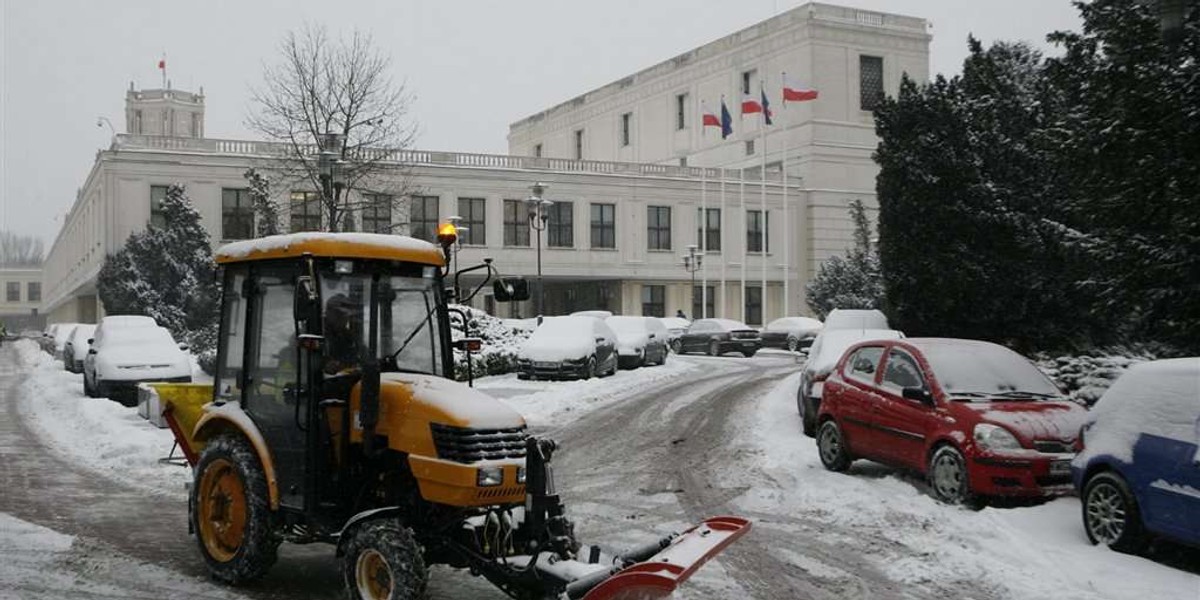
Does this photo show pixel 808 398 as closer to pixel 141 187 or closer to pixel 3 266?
pixel 141 187

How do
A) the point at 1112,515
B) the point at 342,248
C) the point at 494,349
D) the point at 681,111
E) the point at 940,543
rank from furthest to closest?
the point at 681,111, the point at 494,349, the point at 940,543, the point at 1112,515, the point at 342,248

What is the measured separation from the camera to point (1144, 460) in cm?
809

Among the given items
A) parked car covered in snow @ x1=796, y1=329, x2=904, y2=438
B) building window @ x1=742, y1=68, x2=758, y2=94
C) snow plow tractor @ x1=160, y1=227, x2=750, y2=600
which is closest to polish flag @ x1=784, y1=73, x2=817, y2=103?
building window @ x1=742, y1=68, x2=758, y2=94

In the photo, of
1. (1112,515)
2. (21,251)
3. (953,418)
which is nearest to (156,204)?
(953,418)

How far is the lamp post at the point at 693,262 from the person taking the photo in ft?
176

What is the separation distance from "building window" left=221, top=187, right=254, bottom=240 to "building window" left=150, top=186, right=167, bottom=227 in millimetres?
2533

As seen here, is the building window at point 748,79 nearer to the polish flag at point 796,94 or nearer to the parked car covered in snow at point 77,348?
the polish flag at point 796,94

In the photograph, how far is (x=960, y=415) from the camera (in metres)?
10.4

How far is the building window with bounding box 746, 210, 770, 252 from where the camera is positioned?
198ft

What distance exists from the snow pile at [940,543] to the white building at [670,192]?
121 ft

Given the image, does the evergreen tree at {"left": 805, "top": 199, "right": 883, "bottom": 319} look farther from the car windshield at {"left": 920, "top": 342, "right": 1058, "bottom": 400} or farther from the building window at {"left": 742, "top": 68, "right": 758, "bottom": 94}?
the car windshield at {"left": 920, "top": 342, "right": 1058, "bottom": 400}

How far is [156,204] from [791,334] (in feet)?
93.8

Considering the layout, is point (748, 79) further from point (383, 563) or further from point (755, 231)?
point (383, 563)

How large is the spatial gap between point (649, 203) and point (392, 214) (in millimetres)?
15040
